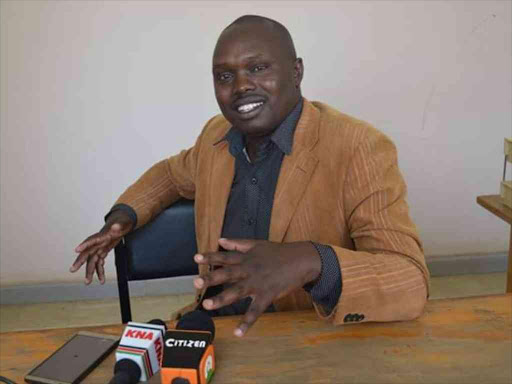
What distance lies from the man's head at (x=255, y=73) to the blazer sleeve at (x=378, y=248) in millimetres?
254

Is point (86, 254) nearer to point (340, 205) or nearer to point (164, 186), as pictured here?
point (164, 186)

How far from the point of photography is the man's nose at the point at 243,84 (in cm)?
152

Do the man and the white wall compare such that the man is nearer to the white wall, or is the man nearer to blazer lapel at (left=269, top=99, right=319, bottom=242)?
blazer lapel at (left=269, top=99, right=319, bottom=242)

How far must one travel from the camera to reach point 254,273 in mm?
1006

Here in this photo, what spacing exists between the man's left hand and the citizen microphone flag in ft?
0.65

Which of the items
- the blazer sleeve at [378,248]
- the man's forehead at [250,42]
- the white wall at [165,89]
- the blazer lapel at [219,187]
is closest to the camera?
the blazer sleeve at [378,248]

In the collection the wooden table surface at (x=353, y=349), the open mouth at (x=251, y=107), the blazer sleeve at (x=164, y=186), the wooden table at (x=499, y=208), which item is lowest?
the wooden table at (x=499, y=208)

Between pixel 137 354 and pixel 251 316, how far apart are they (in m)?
0.25

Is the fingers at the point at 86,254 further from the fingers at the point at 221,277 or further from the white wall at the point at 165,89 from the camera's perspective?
the white wall at the point at 165,89

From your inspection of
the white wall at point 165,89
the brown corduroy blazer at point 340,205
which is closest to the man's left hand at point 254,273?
the brown corduroy blazer at point 340,205

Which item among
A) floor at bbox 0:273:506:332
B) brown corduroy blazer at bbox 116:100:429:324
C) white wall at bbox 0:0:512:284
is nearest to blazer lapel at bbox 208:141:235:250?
brown corduroy blazer at bbox 116:100:429:324

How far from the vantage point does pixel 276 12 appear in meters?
2.98

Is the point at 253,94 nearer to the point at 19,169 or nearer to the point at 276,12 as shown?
the point at 276,12

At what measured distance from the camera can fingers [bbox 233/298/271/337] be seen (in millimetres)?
964
